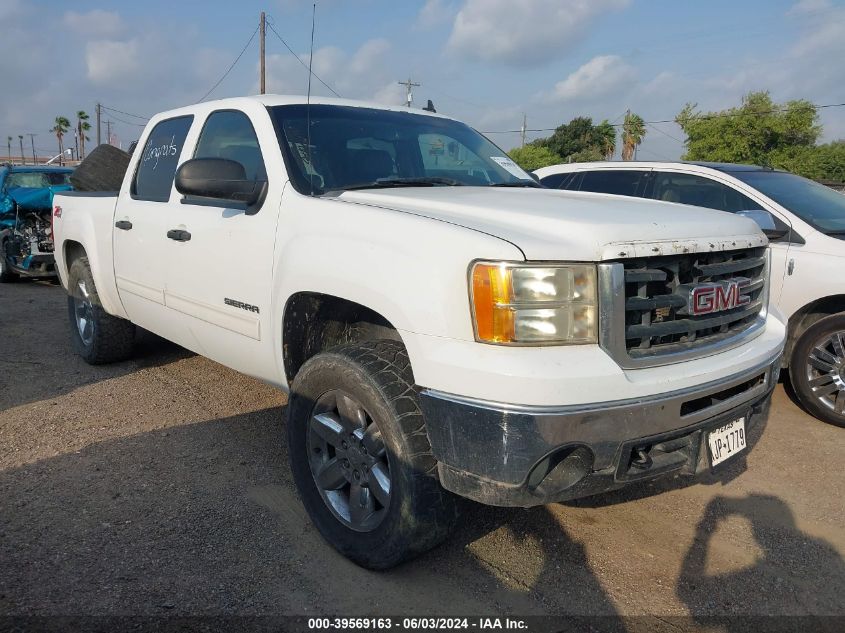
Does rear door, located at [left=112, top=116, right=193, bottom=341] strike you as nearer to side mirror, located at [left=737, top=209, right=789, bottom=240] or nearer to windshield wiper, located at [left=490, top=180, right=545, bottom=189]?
windshield wiper, located at [left=490, top=180, right=545, bottom=189]

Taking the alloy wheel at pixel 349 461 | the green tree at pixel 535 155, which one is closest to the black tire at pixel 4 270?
the alloy wheel at pixel 349 461

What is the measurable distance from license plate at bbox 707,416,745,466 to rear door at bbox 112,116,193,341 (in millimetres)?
3158

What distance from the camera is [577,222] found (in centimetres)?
243

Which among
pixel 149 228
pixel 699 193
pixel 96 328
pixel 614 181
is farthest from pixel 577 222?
pixel 96 328

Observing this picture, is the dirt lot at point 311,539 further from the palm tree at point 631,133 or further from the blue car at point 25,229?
the palm tree at point 631,133

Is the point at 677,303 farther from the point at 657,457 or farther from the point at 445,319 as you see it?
the point at 445,319

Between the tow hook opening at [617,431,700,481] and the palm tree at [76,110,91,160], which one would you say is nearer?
the tow hook opening at [617,431,700,481]

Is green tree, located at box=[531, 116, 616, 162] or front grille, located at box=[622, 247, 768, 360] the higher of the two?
green tree, located at box=[531, 116, 616, 162]

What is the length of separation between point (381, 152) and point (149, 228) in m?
1.66

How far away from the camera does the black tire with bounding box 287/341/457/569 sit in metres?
2.47

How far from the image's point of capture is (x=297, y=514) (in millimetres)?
3270

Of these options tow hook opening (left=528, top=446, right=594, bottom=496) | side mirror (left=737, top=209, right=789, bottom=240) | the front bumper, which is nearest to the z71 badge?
the front bumper

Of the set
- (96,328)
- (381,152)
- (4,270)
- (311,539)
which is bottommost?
(311,539)

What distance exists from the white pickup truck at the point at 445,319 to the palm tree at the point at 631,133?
4638cm
